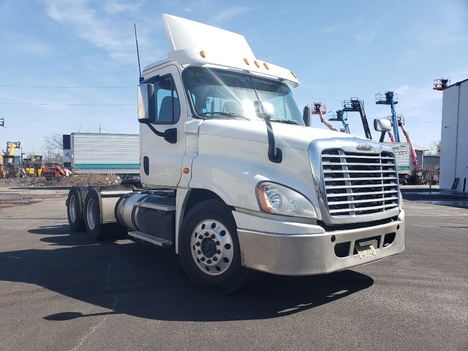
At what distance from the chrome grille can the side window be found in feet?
7.32

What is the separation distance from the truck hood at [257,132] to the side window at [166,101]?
604mm

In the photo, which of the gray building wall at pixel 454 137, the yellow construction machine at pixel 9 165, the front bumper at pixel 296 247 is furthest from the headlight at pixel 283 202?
the yellow construction machine at pixel 9 165

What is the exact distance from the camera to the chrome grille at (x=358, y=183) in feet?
13.9

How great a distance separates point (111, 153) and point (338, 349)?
30.8 metres

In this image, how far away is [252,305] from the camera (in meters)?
4.39

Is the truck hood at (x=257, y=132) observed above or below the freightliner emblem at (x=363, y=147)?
above

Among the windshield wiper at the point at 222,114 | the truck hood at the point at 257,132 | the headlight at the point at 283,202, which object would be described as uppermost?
the windshield wiper at the point at 222,114

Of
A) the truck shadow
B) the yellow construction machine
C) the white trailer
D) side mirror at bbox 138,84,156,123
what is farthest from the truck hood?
the yellow construction machine

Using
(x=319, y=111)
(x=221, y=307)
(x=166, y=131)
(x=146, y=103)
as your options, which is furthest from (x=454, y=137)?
(x=221, y=307)

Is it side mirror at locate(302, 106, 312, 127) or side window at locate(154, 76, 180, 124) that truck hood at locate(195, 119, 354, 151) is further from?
side mirror at locate(302, 106, 312, 127)

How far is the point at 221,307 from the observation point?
170 inches

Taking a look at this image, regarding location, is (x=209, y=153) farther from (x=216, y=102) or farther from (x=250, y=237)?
(x=250, y=237)

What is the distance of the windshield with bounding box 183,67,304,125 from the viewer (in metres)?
5.32

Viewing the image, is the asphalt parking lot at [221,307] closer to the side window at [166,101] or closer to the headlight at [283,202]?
the headlight at [283,202]
